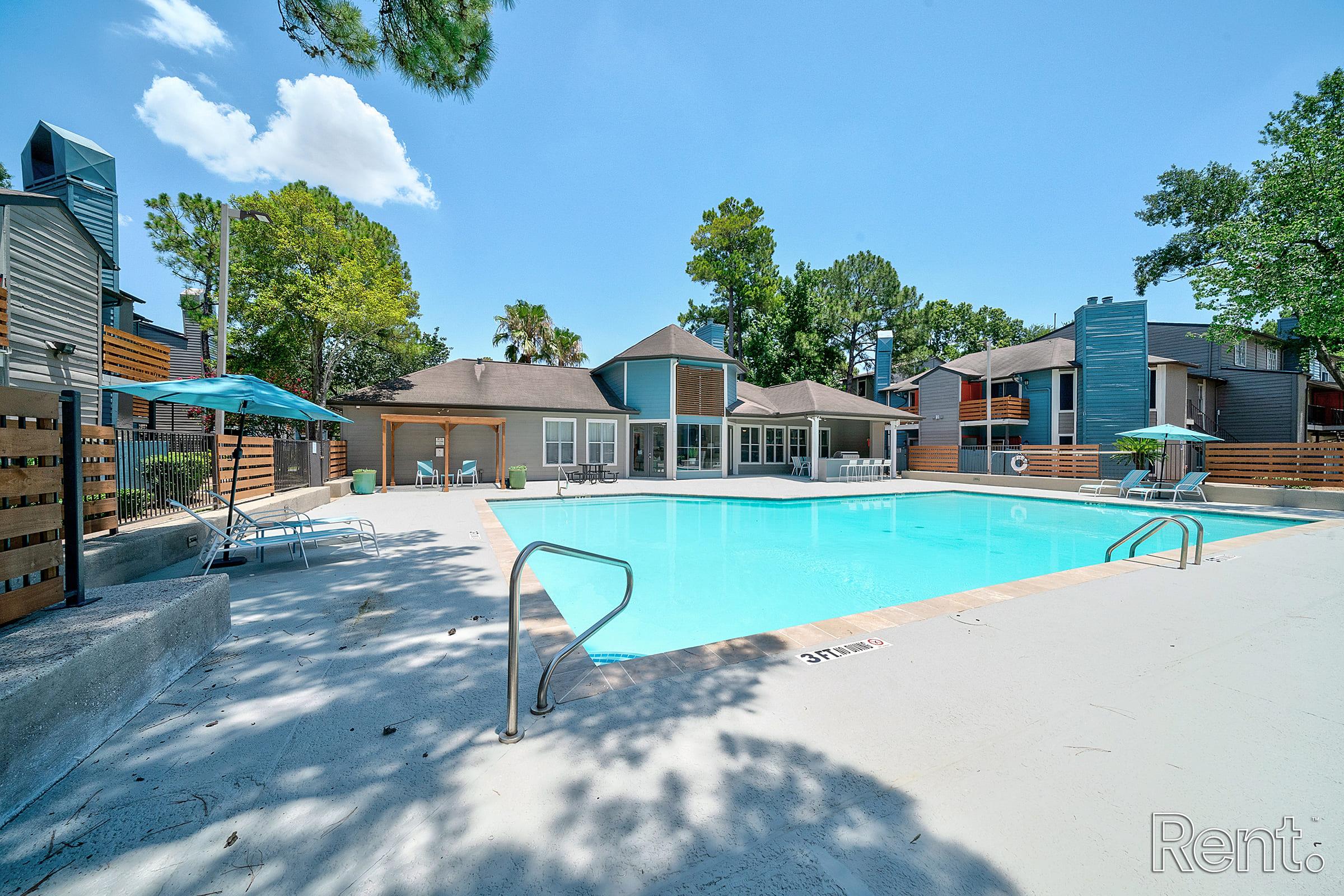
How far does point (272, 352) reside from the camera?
64.0 ft

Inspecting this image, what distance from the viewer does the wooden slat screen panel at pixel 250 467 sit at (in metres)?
A: 8.92

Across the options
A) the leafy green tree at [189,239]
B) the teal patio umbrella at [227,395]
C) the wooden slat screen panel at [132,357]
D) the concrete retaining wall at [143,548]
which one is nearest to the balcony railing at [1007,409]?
the teal patio umbrella at [227,395]

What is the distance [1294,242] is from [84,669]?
2467cm

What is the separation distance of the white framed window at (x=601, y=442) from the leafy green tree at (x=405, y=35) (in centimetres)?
1422

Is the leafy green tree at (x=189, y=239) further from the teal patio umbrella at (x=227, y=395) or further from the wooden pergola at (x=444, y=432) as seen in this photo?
the teal patio umbrella at (x=227, y=395)

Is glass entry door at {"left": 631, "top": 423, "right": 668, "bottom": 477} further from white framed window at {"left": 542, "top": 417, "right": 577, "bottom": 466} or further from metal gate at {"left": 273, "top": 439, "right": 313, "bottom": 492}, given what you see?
metal gate at {"left": 273, "top": 439, "right": 313, "bottom": 492}

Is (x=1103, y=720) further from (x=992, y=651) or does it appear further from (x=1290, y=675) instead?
(x=1290, y=675)

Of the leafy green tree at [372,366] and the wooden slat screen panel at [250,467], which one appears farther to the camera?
the leafy green tree at [372,366]

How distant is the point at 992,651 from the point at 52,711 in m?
5.00

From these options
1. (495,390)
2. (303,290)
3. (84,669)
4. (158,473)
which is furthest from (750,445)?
(84,669)

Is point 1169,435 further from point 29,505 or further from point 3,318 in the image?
point 3,318

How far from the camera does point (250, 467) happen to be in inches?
360

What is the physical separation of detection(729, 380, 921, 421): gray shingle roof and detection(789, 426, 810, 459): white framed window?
5.99 feet

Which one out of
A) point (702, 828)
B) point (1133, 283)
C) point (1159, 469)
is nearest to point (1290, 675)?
point (702, 828)
